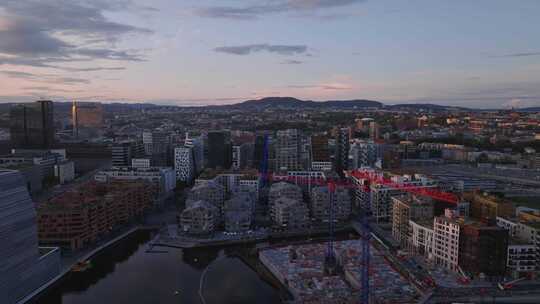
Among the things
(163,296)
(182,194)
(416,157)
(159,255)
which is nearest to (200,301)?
(163,296)

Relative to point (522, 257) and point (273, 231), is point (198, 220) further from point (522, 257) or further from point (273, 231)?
point (522, 257)

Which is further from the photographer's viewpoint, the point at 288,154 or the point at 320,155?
the point at 320,155

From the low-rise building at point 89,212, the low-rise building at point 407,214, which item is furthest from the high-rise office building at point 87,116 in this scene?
the low-rise building at point 407,214

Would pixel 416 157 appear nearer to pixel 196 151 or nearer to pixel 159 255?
pixel 196 151

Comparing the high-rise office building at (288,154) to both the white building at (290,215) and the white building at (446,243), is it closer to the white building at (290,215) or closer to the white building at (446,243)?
the white building at (290,215)

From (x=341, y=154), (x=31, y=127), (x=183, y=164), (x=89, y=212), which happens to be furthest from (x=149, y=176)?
(x=31, y=127)

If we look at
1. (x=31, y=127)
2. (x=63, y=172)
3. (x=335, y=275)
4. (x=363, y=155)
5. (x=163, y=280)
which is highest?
(x=31, y=127)

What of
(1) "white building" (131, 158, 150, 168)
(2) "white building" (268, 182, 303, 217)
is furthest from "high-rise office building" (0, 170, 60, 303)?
(1) "white building" (131, 158, 150, 168)

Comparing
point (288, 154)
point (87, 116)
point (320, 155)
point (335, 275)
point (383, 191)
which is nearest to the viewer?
point (335, 275)
